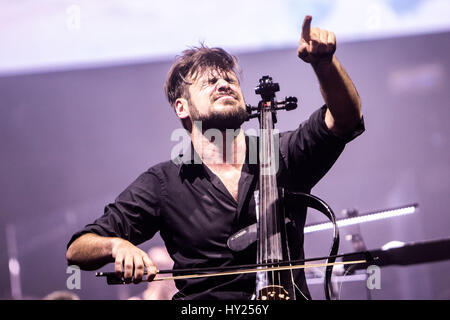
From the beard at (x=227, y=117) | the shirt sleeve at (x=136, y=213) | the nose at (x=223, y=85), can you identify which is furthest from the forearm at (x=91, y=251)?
the nose at (x=223, y=85)

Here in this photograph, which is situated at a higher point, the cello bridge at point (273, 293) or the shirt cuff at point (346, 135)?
the shirt cuff at point (346, 135)

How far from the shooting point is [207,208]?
200 centimetres

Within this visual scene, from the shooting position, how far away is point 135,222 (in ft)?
6.72

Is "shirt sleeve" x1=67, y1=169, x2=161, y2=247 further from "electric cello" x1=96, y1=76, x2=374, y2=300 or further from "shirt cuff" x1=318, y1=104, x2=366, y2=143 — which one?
"shirt cuff" x1=318, y1=104, x2=366, y2=143

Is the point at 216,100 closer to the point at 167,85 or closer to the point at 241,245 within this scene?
the point at 167,85

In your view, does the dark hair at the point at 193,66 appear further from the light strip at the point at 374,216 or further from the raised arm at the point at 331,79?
the light strip at the point at 374,216

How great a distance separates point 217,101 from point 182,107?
11.3 inches

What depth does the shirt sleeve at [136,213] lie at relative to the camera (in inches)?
79.5

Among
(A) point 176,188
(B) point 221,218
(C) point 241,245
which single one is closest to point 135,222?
(A) point 176,188

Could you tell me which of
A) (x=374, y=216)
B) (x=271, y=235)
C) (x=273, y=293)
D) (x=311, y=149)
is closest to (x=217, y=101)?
(x=311, y=149)

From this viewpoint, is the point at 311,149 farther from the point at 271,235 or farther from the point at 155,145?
the point at 155,145
